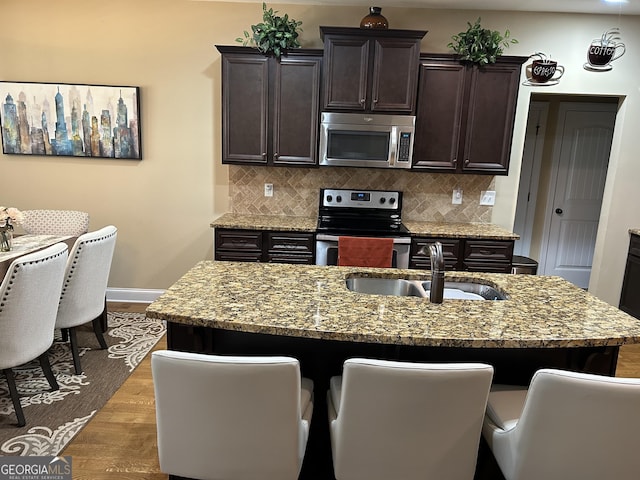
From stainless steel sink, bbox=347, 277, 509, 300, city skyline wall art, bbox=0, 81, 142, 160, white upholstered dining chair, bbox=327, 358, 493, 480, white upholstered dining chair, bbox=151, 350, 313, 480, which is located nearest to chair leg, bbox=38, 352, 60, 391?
white upholstered dining chair, bbox=151, 350, 313, 480

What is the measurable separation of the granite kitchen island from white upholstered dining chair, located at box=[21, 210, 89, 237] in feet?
6.76

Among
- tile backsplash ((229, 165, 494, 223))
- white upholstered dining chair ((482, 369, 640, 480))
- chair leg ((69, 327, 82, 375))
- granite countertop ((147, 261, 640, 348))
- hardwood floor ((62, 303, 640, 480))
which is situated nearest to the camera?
white upholstered dining chair ((482, 369, 640, 480))

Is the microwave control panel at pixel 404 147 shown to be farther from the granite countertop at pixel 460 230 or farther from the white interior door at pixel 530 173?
the white interior door at pixel 530 173

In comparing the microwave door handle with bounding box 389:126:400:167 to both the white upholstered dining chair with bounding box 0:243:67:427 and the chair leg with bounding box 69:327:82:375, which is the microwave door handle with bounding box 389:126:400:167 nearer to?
the white upholstered dining chair with bounding box 0:243:67:427

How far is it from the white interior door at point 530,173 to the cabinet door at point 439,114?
179cm

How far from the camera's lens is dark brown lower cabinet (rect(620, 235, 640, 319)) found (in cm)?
400

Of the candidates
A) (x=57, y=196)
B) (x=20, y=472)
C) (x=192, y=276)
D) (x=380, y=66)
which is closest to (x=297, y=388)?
(x=192, y=276)

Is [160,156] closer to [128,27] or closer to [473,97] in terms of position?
[128,27]

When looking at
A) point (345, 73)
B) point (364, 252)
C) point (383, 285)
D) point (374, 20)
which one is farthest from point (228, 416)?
point (374, 20)

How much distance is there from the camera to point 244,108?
3.70 meters

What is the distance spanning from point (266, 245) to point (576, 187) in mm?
3814

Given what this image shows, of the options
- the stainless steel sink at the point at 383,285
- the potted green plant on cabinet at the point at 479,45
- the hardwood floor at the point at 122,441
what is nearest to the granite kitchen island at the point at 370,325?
the stainless steel sink at the point at 383,285

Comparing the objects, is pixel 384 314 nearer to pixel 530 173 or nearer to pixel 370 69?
pixel 370 69

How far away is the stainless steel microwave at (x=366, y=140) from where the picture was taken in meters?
3.62
